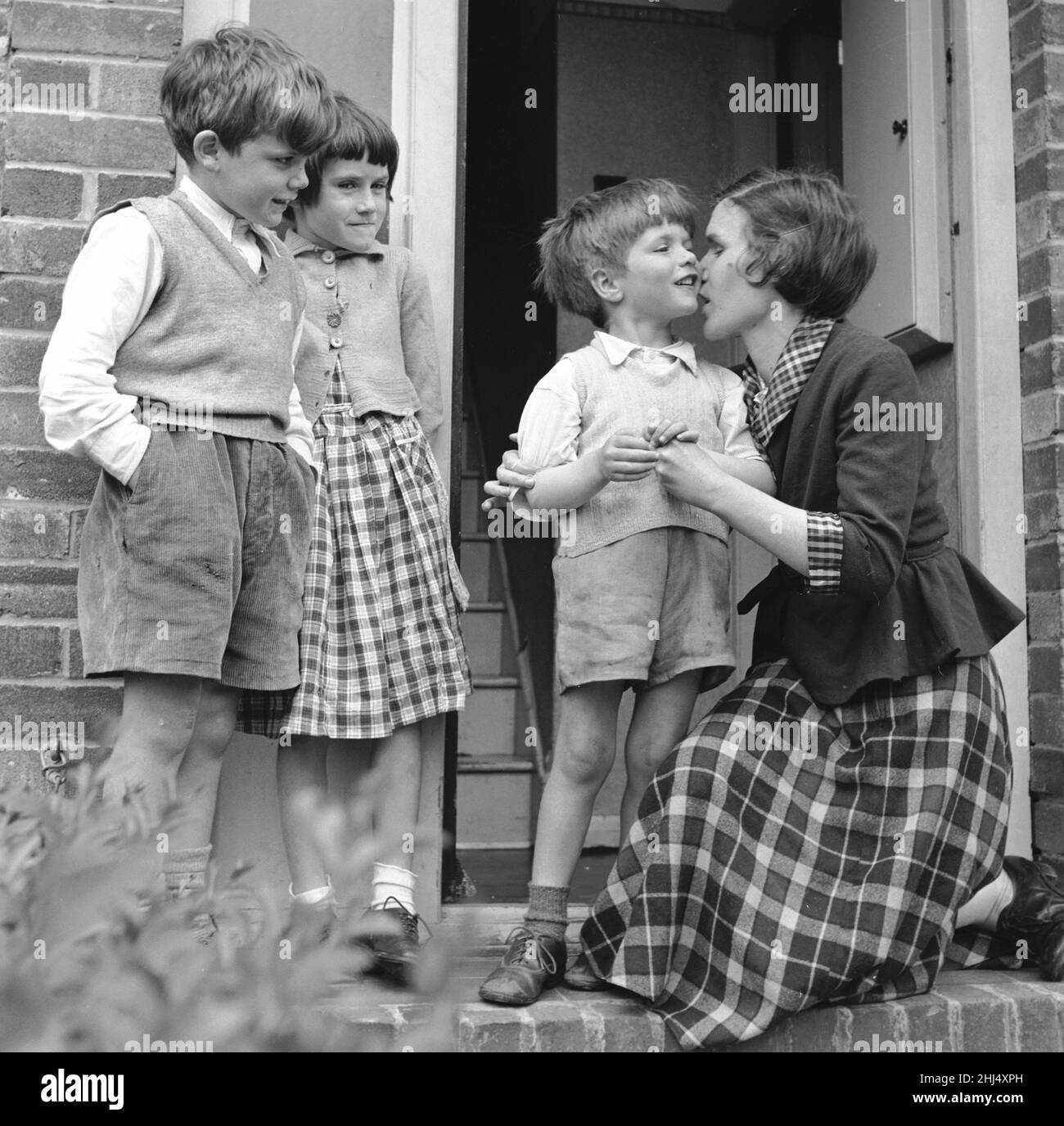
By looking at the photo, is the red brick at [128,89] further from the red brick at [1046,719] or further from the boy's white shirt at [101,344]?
the red brick at [1046,719]

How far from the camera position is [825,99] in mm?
3902

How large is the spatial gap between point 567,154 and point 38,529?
2896 mm

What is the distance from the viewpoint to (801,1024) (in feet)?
6.75

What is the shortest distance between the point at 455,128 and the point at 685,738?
4.37ft

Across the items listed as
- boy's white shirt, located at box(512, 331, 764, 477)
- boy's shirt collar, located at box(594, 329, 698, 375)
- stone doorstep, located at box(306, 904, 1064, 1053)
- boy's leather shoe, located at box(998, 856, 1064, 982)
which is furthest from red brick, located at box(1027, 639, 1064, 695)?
boy's shirt collar, located at box(594, 329, 698, 375)

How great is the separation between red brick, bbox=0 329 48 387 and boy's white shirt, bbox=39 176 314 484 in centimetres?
29

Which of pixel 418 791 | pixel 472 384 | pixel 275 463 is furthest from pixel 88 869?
pixel 472 384

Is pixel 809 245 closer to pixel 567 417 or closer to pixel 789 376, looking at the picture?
pixel 789 376

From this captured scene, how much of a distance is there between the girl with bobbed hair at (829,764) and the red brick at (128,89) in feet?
3.24

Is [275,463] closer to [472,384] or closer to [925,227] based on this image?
[925,227]

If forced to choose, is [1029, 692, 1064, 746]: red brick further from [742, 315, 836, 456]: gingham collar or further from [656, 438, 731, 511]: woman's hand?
[656, 438, 731, 511]: woman's hand

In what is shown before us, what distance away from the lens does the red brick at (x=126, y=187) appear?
2.31 metres

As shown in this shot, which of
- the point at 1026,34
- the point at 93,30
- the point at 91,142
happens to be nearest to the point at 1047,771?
the point at 1026,34

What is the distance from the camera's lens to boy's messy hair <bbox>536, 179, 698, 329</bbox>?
8.11 ft
